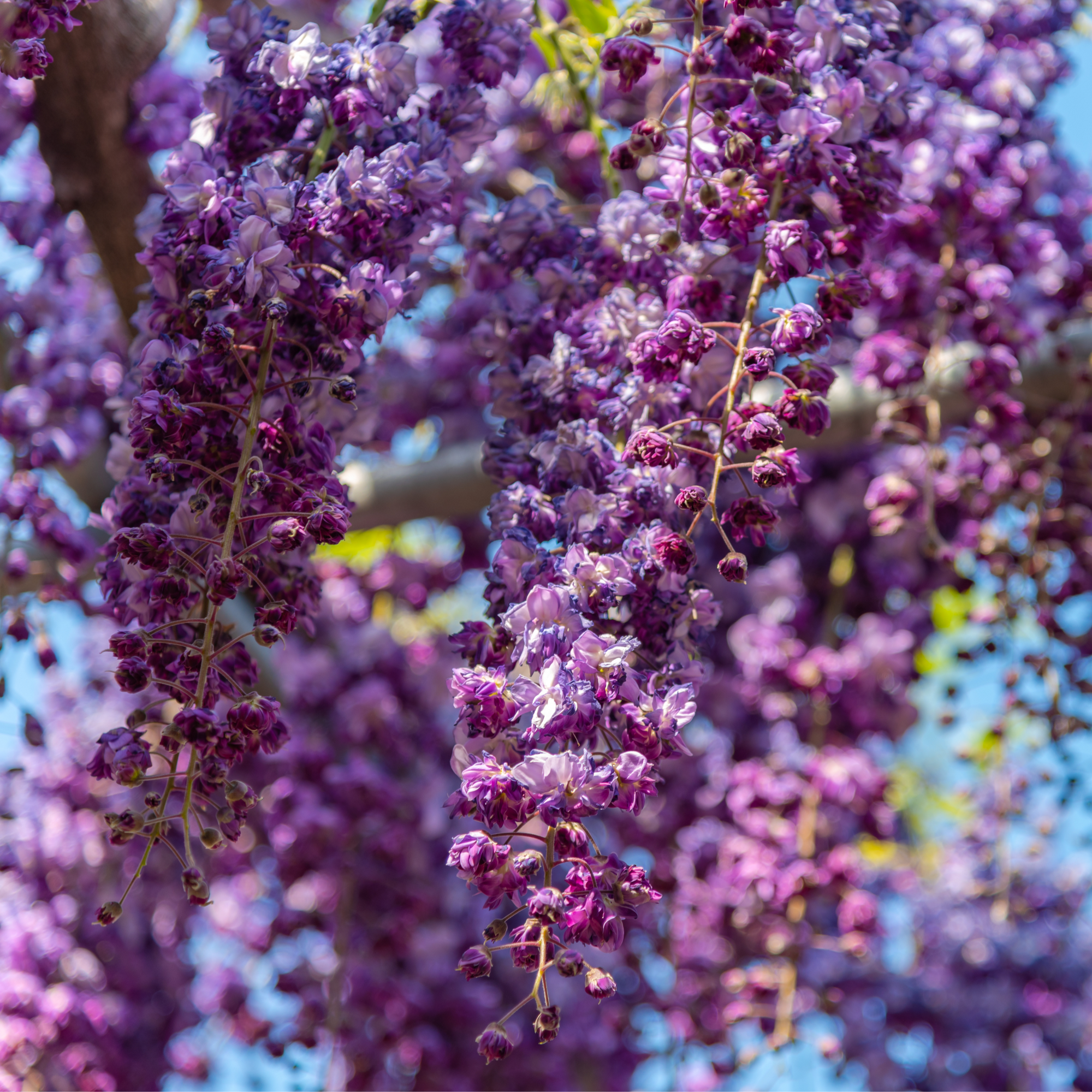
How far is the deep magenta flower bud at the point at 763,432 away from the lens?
1062 millimetres

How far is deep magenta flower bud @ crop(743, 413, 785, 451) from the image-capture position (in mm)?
1062

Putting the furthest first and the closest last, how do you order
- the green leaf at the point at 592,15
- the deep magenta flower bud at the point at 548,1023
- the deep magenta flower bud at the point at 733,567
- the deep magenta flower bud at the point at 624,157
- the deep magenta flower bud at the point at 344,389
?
1. the green leaf at the point at 592,15
2. the deep magenta flower bud at the point at 624,157
3. the deep magenta flower bud at the point at 344,389
4. the deep magenta flower bud at the point at 733,567
5. the deep magenta flower bud at the point at 548,1023

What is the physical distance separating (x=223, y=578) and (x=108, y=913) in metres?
0.31

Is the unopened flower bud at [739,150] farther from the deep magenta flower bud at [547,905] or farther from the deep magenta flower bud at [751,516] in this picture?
the deep magenta flower bud at [547,905]

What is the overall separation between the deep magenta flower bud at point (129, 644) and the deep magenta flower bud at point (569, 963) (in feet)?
1.52

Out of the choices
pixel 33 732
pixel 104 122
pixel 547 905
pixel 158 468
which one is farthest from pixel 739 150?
pixel 104 122

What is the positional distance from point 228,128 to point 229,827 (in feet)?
2.71

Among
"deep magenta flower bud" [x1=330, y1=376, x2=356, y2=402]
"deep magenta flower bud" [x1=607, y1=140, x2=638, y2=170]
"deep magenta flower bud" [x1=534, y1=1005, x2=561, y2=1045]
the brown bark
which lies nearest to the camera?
"deep magenta flower bud" [x1=534, y1=1005, x2=561, y2=1045]

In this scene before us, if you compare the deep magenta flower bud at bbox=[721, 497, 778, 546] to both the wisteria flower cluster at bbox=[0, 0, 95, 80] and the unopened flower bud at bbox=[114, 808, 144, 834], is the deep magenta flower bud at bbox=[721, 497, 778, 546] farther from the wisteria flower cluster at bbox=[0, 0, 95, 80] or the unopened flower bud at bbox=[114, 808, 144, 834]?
the wisteria flower cluster at bbox=[0, 0, 95, 80]

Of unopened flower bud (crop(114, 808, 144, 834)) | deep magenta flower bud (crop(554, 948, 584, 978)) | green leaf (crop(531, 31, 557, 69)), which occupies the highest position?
green leaf (crop(531, 31, 557, 69))

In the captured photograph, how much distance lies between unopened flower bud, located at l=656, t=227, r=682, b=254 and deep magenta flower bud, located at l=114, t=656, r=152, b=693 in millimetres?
745

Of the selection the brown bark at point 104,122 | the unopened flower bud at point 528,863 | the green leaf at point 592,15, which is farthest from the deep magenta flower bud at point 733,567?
the brown bark at point 104,122

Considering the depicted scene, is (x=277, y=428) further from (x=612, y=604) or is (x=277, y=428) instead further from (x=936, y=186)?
(x=936, y=186)

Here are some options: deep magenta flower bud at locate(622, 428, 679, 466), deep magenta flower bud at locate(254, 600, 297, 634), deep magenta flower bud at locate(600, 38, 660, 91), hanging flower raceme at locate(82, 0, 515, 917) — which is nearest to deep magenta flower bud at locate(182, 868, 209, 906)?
hanging flower raceme at locate(82, 0, 515, 917)
